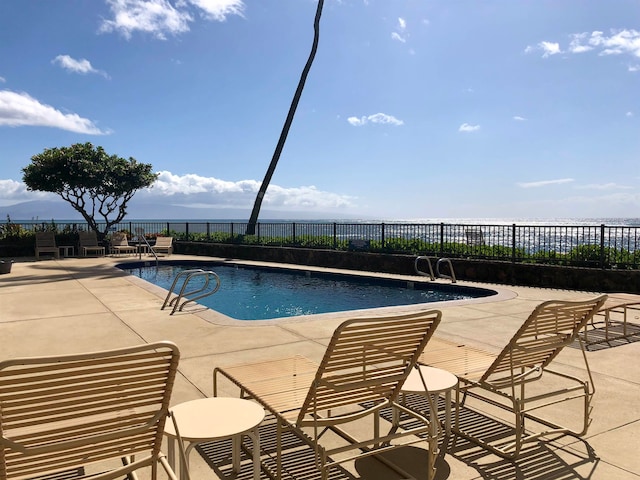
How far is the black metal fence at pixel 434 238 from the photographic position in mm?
11117

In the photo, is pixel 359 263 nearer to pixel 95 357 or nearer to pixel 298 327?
pixel 298 327

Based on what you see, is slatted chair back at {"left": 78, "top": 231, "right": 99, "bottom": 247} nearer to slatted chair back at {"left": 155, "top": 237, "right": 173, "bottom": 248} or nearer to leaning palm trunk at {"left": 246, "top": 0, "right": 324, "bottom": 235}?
slatted chair back at {"left": 155, "top": 237, "right": 173, "bottom": 248}

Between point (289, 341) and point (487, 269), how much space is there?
823 cm

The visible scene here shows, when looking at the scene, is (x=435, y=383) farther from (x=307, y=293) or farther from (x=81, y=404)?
(x=307, y=293)

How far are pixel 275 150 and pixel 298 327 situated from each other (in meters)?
16.5

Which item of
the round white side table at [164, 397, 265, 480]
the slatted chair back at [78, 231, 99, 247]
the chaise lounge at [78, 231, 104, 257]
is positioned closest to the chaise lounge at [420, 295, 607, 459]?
the round white side table at [164, 397, 265, 480]

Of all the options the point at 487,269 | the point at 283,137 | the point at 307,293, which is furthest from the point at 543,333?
the point at 283,137

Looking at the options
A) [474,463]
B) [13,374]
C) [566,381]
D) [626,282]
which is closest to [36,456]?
[13,374]

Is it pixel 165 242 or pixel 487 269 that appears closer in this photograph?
pixel 487 269

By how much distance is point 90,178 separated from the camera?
68.5 feet

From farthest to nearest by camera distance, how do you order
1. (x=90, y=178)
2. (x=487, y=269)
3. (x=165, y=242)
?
(x=90, y=178)
(x=165, y=242)
(x=487, y=269)

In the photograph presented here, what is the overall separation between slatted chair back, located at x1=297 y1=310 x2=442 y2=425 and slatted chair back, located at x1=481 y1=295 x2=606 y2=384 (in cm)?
78

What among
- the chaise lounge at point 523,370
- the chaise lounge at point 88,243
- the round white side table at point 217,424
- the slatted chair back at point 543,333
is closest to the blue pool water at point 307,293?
the chaise lounge at point 88,243

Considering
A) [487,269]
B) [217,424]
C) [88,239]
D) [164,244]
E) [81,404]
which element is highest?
[88,239]
